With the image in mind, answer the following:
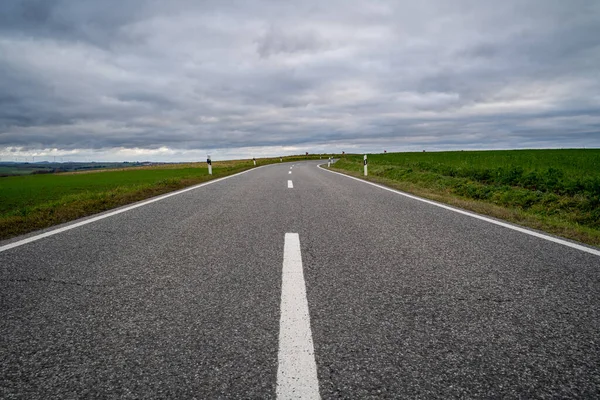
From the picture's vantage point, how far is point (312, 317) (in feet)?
7.67

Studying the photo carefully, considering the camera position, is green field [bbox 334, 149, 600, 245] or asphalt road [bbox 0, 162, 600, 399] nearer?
asphalt road [bbox 0, 162, 600, 399]

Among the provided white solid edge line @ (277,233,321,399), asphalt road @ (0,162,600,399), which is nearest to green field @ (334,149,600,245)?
asphalt road @ (0,162,600,399)

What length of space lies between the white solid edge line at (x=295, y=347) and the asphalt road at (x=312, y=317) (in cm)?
5

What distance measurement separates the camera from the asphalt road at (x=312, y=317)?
172 centimetres

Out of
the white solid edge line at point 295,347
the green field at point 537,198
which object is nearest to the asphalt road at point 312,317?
the white solid edge line at point 295,347

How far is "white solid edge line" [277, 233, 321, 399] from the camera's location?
5.43 feet

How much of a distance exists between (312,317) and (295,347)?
37 cm

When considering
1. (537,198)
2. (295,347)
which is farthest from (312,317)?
(537,198)

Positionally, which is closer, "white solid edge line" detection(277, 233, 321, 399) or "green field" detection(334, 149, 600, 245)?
"white solid edge line" detection(277, 233, 321, 399)

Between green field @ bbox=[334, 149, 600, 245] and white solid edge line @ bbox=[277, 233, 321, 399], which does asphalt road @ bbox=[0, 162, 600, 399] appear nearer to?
white solid edge line @ bbox=[277, 233, 321, 399]

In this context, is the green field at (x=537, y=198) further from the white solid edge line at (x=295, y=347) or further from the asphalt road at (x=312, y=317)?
the white solid edge line at (x=295, y=347)

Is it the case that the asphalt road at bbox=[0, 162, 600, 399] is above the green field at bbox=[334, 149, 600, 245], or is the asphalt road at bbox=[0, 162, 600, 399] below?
above

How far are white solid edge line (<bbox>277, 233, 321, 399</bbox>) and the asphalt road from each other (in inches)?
2.1

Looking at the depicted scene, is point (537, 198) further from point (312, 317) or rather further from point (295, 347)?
point (295, 347)
